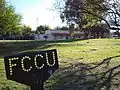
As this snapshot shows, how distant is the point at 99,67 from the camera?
14750 mm

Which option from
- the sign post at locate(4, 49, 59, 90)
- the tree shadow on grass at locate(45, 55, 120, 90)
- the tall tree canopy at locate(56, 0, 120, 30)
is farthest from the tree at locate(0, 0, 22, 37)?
the sign post at locate(4, 49, 59, 90)

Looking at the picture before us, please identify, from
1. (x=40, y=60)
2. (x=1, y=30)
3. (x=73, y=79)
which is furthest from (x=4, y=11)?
(x=40, y=60)

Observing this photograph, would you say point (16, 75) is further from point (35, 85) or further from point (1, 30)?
point (1, 30)

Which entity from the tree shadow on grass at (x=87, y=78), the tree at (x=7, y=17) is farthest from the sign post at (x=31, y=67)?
the tree at (x=7, y=17)

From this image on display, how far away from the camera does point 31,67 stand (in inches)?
294

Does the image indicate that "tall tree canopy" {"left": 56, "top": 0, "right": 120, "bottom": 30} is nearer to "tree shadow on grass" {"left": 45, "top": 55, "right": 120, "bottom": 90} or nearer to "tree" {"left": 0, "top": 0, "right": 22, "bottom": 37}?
"tree shadow on grass" {"left": 45, "top": 55, "right": 120, "bottom": 90}

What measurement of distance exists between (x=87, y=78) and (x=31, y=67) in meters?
4.94

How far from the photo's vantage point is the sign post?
711 centimetres

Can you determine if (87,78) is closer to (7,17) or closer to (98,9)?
(98,9)

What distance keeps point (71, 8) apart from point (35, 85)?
1562 centimetres

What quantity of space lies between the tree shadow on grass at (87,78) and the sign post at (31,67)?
2.87 meters

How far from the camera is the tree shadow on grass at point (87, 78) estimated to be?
10812mm

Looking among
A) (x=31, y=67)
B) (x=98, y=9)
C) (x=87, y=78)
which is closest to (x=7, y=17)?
(x=98, y=9)

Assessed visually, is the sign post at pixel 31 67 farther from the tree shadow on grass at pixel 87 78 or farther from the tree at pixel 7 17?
the tree at pixel 7 17
